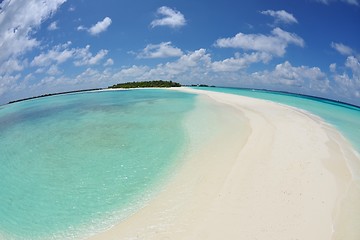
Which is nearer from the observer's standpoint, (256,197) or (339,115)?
(256,197)

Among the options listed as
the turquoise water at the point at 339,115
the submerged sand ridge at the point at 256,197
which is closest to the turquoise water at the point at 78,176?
the submerged sand ridge at the point at 256,197

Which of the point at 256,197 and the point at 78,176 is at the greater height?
the point at 256,197

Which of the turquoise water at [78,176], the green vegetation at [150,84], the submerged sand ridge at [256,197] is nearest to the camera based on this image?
the submerged sand ridge at [256,197]

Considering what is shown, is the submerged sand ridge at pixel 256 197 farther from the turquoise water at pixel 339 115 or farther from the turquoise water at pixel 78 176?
the turquoise water at pixel 339 115

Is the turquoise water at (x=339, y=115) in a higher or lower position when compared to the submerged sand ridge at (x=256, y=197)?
higher

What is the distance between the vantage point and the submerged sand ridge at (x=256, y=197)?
187 inches

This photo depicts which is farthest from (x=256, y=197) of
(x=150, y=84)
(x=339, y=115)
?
(x=150, y=84)

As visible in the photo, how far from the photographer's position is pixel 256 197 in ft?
19.2

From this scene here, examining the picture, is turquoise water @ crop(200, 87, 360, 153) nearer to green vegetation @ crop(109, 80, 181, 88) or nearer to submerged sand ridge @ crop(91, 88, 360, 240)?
submerged sand ridge @ crop(91, 88, 360, 240)

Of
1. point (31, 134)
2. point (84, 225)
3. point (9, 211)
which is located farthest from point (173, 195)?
point (31, 134)

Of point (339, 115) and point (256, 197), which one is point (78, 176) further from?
point (339, 115)

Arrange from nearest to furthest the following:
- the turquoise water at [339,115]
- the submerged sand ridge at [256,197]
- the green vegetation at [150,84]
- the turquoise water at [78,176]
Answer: the submerged sand ridge at [256,197]
the turquoise water at [78,176]
the turquoise water at [339,115]
the green vegetation at [150,84]

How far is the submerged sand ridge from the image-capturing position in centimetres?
476

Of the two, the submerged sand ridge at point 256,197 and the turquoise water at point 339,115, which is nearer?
the submerged sand ridge at point 256,197
